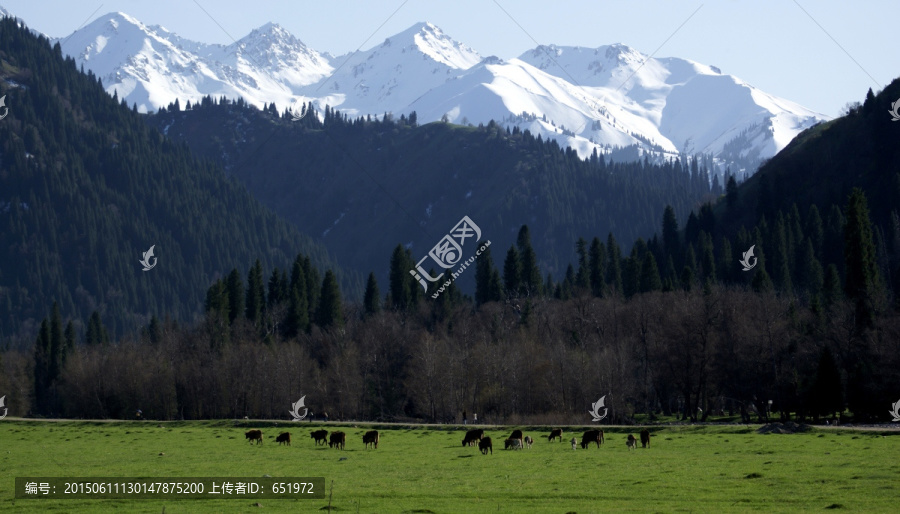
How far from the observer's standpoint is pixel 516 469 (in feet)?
157

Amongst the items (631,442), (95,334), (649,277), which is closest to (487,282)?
(649,277)

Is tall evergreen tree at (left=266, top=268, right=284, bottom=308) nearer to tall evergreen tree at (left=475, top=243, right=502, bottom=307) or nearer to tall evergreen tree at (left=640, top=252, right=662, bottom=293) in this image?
tall evergreen tree at (left=475, top=243, right=502, bottom=307)

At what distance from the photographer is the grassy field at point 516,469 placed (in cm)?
3706

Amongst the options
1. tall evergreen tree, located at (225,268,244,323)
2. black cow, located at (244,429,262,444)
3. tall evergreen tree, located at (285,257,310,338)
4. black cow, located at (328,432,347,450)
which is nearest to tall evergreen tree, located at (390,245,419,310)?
tall evergreen tree, located at (285,257,310,338)

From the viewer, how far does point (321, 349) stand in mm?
133750

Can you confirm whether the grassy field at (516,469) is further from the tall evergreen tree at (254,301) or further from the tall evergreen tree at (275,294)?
the tall evergreen tree at (275,294)

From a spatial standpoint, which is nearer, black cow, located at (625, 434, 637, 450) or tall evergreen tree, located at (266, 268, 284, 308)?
black cow, located at (625, 434, 637, 450)

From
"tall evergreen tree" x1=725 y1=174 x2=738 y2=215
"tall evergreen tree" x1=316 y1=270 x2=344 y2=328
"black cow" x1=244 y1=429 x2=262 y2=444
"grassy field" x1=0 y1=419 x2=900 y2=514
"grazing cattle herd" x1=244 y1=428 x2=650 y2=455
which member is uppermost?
"tall evergreen tree" x1=725 y1=174 x2=738 y2=215

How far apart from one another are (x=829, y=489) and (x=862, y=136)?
161009 millimetres

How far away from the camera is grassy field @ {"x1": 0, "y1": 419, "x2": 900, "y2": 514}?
3706 cm

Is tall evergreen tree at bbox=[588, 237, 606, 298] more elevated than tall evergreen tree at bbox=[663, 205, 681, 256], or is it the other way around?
tall evergreen tree at bbox=[663, 205, 681, 256]

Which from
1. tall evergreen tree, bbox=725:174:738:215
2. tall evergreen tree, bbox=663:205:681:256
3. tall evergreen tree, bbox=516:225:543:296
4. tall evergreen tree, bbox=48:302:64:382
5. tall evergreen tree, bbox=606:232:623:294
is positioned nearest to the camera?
tall evergreen tree, bbox=48:302:64:382

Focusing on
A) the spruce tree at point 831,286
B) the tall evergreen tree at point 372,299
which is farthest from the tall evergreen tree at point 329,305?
the spruce tree at point 831,286

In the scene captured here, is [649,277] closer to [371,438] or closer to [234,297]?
[234,297]
